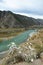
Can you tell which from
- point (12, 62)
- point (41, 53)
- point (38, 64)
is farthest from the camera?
point (41, 53)

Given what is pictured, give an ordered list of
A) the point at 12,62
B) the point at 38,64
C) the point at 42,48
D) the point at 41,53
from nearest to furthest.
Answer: the point at 38,64 → the point at 12,62 → the point at 41,53 → the point at 42,48

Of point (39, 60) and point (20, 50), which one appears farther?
point (20, 50)

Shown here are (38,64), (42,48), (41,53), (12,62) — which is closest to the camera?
(38,64)

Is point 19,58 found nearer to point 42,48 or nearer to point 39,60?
point 39,60

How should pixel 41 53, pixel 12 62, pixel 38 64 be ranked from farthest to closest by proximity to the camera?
1. pixel 41 53
2. pixel 12 62
3. pixel 38 64

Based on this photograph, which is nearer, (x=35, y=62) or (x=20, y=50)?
(x=35, y=62)

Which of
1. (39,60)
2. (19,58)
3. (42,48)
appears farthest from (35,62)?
(42,48)

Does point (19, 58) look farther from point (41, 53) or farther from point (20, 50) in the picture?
point (41, 53)

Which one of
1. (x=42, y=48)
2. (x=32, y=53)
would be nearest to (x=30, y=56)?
(x=32, y=53)
